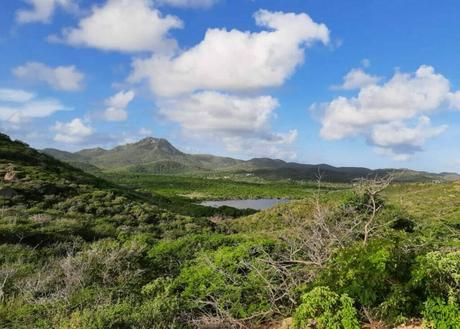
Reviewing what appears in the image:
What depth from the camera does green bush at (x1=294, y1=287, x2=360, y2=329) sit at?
20.4ft

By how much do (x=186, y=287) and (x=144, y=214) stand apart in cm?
1765

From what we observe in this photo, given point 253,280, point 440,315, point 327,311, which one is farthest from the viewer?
point 253,280

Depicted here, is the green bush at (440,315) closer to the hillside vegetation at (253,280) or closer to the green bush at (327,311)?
the hillside vegetation at (253,280)

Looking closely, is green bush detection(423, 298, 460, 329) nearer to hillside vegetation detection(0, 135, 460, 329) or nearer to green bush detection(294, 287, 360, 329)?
hillside vegetation detection(0, 135, 460, 329)

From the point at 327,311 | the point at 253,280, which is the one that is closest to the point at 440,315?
the point at 327,311

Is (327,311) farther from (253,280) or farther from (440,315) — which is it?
(253,280)

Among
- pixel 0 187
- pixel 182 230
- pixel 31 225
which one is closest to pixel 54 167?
pixel 0 187

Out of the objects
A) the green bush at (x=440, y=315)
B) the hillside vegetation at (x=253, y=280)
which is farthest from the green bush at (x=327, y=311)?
the green bush at (x=440, y=315)

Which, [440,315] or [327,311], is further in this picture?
[327,311]

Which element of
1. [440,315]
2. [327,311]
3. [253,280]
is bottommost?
[253,280]

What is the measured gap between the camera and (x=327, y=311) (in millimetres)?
6281

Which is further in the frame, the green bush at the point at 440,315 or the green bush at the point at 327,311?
the green bush at the point at 327,311

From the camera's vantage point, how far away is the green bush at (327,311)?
20.4 ft

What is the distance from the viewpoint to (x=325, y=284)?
23.1ft
